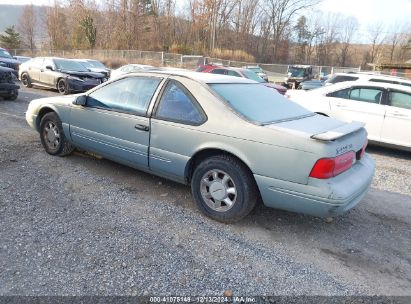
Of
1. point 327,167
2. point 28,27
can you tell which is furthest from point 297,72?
point 28,27

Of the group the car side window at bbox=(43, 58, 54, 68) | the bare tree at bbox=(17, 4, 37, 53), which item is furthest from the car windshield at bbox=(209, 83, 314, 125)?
the bare tree at bbox=(17, 4, 37, 53)

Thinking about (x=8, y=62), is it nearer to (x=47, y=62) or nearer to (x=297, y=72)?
(x=47, y=62)

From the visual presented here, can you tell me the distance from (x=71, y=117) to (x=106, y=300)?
3.20m

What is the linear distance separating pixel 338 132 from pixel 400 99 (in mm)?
4715

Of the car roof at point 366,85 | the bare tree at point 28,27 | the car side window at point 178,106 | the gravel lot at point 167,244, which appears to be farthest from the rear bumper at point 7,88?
the bare tree at point 28,27

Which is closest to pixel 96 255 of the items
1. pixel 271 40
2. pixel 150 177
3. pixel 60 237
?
pixel 60 237

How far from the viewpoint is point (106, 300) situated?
252cm

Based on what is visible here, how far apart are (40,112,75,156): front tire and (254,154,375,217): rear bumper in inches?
130

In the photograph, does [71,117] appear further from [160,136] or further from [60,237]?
[60,237]

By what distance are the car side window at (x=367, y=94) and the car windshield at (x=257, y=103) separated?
387 cm

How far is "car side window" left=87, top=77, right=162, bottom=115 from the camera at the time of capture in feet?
14.0

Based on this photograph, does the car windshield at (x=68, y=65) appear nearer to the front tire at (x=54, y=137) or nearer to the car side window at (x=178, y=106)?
the front tire at (x=54, y=137)

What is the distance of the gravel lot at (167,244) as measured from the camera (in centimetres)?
276

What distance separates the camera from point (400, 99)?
7223 mm
